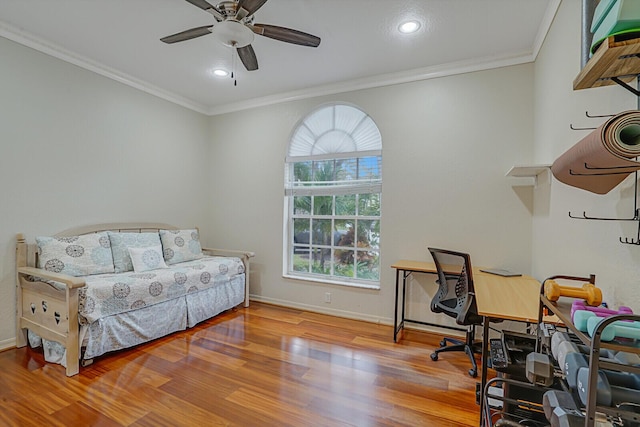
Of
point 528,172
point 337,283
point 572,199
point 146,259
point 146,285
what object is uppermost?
point 528,172

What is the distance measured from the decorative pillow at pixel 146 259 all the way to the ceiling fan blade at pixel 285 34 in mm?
2535

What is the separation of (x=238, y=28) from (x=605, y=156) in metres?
2.10

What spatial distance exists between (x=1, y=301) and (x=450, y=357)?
402cm

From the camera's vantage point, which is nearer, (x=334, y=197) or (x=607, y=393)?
(x=607, y=393)

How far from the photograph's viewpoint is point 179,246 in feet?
12.4

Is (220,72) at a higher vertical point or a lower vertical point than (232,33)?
higher

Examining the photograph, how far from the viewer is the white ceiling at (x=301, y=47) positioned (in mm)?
2309

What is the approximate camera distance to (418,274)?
3.25 meters

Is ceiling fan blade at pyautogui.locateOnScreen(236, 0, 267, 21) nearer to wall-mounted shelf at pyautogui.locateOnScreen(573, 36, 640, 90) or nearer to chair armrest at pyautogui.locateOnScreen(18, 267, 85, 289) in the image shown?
wall-mounted shelf at pyautogui.locateOnScreen(573, 36, 640, 90)

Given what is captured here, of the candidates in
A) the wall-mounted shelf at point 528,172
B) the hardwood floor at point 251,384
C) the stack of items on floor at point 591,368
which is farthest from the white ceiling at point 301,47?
the hardwood floor at point 251,384

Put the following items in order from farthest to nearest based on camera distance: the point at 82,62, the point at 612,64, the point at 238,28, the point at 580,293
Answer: the point at 82,62 < the point at 238,28 < the point at 580,293 < the point at 612,64

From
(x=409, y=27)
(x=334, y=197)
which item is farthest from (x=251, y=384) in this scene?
(x=409, y=27)

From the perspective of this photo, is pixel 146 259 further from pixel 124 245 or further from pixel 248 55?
pixel 248 55

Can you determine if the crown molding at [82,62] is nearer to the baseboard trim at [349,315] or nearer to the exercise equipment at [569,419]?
the baseboard trim at [349,315]
